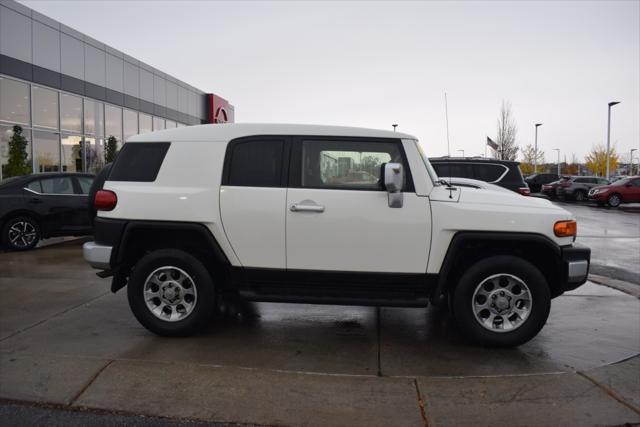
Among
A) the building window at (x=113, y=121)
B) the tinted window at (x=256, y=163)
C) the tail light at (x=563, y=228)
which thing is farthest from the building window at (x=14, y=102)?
the tail light at (x=563, y=228)

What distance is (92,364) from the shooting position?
Result: 414cm

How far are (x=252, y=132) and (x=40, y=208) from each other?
7056mm

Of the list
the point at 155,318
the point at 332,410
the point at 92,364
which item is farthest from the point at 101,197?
the point at 332,410

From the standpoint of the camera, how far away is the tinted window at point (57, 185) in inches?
402

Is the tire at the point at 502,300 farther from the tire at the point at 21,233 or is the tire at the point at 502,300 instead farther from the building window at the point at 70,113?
the building window at the point at 70,113

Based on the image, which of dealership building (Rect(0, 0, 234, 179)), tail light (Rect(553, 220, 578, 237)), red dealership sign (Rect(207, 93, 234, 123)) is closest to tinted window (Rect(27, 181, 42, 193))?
dealership building (Rect(0, 0, 234, 179))

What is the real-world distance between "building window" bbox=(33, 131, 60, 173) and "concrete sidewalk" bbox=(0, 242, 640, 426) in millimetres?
14081

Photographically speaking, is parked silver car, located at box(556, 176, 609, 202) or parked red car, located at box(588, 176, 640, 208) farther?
parked silver car, located at box(556, 176, 609, 202)

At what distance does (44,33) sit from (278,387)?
19.1m

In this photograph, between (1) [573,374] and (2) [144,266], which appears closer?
(1) [573,374]

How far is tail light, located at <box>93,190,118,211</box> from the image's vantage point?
4820 millimetres

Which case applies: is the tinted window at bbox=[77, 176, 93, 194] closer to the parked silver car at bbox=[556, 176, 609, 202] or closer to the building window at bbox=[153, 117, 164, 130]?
the building window at bbox=[153, 117, 164, 130]

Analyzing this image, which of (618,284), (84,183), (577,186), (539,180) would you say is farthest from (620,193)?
(84,183)

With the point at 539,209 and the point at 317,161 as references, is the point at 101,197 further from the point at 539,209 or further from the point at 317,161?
the point at 539,209
